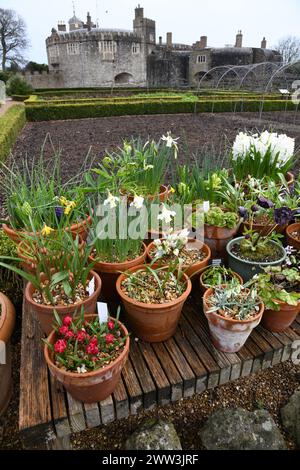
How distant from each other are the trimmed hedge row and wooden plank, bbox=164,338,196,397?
411 inches

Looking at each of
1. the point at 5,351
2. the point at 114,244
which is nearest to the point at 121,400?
the point at 5,351

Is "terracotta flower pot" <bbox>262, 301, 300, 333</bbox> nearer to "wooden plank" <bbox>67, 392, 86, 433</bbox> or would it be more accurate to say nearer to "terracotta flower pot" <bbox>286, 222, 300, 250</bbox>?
"terracotta flower pot" <bbox>286, 222, 300, 250</bbox>

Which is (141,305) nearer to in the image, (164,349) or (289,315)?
(164,349)

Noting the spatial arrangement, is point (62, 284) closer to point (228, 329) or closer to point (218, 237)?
point (228, 329)

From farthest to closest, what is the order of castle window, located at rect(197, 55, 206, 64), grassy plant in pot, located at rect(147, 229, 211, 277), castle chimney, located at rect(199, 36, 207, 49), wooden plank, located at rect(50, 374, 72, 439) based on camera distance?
castle chimney, located at rect(199, 36, 207, 49) → castle window, located at rect(197, 55, 206, 64) → grassy plant in pot, located at rect(147, 229, 211, 277) → wooden plank, located at rect(50, 374, 72, 439)

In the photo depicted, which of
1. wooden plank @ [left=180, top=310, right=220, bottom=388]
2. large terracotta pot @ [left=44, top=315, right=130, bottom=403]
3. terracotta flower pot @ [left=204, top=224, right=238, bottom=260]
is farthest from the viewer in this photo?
terracotta flower pot @ [left=204, top=224, right=238, bottom=260]

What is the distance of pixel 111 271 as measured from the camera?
1.78 metres

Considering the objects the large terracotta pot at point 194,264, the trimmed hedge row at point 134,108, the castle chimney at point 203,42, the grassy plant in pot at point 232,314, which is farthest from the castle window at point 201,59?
the grassy plant in pot at point 232,314

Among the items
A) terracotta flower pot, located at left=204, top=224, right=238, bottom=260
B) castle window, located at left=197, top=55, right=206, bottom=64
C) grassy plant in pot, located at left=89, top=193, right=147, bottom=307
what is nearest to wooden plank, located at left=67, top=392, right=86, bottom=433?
grassy plant in pot, located at left=89, top=193, right=147, bottom=307

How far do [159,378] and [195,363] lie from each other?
20 cm

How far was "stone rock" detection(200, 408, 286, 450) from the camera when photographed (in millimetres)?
1491

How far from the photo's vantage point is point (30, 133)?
8.52 m

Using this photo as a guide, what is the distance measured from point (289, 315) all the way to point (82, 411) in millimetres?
1136

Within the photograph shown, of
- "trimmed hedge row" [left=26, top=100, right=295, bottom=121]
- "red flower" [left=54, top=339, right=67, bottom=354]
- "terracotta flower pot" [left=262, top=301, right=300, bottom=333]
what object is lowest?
"terracotta flower pot" [left=262, top=301, right=300, bottom=333]
